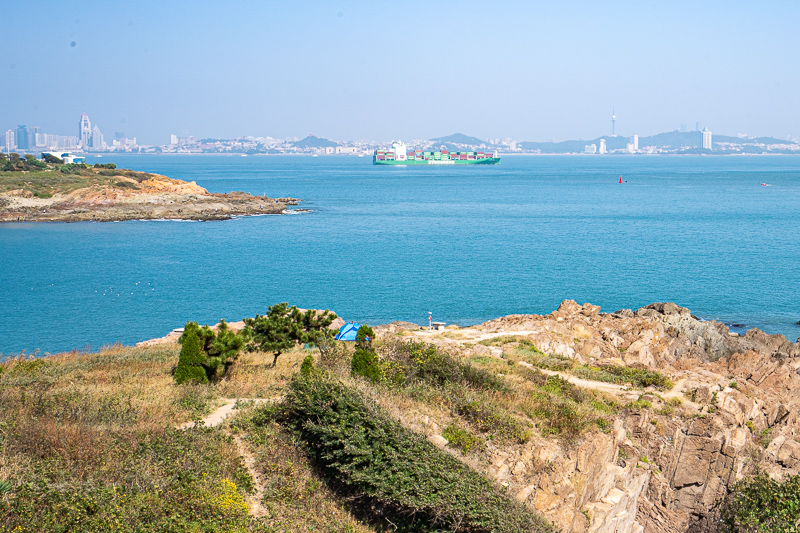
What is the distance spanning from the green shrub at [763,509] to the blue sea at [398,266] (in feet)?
60.4

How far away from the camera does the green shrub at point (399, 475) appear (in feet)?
24.7

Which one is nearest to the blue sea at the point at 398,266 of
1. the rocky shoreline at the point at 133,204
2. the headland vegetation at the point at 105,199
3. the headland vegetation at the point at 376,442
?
the rocky shoreline at the point at 133,204

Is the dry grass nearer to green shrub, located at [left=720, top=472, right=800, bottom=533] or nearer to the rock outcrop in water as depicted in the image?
the rock outcrop in water

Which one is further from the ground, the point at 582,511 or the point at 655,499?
the point at 582,511

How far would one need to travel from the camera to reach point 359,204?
8075 cm

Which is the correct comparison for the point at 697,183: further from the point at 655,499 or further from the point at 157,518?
the point at 157,518

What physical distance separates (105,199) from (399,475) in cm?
7146

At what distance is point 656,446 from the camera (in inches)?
452

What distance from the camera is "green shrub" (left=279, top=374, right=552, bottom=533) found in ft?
24.7

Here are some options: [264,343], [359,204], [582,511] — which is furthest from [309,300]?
[359,204]

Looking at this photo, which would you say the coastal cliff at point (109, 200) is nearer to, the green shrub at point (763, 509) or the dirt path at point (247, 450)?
the dirt path at point (247, 450)

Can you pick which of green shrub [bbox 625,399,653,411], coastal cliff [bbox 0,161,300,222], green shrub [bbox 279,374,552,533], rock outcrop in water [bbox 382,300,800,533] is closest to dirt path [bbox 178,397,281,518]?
green shrub [bbox 279,374,552,533]

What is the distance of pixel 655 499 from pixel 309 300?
77.3 feet

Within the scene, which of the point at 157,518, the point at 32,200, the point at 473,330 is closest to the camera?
the point at 157,518
